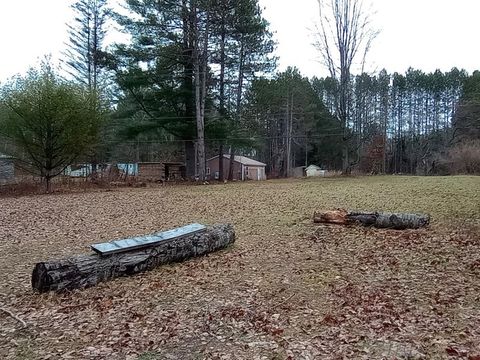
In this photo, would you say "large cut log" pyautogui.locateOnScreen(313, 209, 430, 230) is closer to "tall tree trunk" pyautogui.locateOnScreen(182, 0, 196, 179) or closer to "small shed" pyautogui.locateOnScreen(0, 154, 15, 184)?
"small shed" pyautogui.locateOnScreen(0, 154, 15, 184)

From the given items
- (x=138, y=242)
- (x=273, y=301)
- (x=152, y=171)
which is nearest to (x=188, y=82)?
(x=152, y=171)

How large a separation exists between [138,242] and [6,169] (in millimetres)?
14801

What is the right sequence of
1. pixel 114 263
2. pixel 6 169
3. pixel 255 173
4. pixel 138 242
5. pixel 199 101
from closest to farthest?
1. pixel 114 263
2. pixel 138 242
3. pixel 6 169
4. pixel 199 101
5. pixel 255 173

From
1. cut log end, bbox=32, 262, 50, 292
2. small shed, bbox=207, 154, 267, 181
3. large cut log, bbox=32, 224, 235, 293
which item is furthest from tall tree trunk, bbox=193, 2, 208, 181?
cut log end, bbox=32, 262, 50, 292

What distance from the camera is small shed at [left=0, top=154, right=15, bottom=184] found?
15495mm

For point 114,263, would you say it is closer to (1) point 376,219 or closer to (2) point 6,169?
(1) point 376,219

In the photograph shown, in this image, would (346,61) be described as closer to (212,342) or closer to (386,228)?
(386,228)

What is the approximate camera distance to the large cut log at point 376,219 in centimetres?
653

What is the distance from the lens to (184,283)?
4125 mm

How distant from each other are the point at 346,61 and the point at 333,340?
76.9ft

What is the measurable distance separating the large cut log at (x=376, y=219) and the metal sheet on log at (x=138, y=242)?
9.22ft

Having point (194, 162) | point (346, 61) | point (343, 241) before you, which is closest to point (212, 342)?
point (343, 241)

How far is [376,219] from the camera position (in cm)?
670

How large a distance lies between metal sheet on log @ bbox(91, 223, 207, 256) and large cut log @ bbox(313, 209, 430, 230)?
9.22ft
